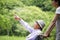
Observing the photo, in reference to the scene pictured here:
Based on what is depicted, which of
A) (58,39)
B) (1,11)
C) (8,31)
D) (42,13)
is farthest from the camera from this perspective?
(8,31)

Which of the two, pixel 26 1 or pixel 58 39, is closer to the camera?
pixel 58 39

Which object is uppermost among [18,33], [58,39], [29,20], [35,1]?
[58,39]

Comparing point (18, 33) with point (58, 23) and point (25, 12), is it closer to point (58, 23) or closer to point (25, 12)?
point (25, 12)

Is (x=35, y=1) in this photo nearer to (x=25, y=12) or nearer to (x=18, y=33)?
(x=25, y=12)

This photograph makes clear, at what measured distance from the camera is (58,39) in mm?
1925

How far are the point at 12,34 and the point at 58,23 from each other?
38.3 ft

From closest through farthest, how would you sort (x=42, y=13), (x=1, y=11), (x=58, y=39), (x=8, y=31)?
(x=58, y=39) < (x=1, y=11) < (x=42, y=13) < (x=8, y=31)

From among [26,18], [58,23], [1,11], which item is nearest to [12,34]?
[26,18]

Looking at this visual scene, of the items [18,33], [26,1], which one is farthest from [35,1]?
[18,33]

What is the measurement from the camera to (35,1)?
43.5 ft

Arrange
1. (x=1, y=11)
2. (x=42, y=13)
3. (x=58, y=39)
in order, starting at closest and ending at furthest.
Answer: (x=58, y=39) < (x=1, y=11) < (x=42, y=13)

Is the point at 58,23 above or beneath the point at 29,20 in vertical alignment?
→ above

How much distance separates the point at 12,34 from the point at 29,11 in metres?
1.69

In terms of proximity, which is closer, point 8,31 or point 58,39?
point 58,39
